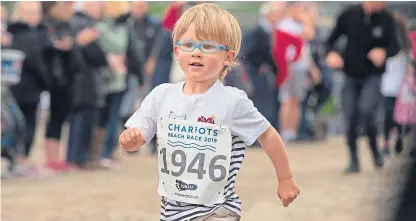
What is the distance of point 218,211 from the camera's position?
3551mm

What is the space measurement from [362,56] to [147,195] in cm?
279

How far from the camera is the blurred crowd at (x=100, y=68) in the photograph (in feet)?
29.5

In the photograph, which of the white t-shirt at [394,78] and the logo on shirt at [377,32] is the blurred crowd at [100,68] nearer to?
the white t-shirt at [394,78]

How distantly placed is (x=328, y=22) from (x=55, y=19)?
8628 mm

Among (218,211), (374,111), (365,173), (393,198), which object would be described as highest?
(393,198)

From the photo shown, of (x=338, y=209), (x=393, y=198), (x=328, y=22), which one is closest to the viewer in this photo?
(x=393, y=198)

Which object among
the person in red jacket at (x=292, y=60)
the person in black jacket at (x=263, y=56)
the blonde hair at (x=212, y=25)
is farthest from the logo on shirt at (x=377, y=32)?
the blonde hair at (x=212, y=25)

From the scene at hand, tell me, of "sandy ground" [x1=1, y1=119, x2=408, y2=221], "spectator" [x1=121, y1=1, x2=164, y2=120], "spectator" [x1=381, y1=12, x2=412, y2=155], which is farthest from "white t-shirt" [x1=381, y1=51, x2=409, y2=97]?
"spectator" [x1=121, y1=1, x2=164, y2=120]

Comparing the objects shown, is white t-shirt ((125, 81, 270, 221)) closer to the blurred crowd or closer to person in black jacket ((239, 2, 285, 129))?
the blurred crowd

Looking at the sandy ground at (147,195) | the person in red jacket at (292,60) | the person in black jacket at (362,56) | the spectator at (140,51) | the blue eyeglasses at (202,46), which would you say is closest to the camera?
the blue eyeglasses at (202,46)

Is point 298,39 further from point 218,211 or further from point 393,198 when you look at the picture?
point 393,198

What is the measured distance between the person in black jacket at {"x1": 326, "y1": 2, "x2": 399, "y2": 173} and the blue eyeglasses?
19.6ft

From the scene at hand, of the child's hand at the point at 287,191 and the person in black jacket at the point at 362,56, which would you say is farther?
the person in black jacket at the point at 362,56

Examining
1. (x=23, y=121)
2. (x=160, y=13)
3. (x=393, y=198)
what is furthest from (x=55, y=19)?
(x=393, y=198)
